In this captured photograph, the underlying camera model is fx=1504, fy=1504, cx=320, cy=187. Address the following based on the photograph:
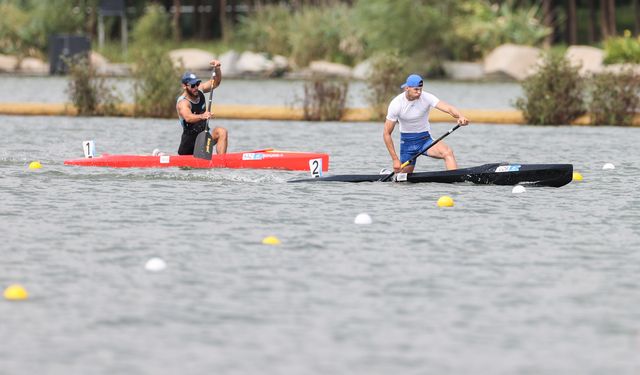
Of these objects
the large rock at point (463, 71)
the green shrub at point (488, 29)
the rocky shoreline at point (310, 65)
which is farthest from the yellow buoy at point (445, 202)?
the green shrub at point (488, 29)

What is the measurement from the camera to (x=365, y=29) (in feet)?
158

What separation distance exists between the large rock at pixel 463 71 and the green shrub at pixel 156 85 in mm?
18661

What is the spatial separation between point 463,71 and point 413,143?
3021 cm

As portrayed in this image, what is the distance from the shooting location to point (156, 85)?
102 feet

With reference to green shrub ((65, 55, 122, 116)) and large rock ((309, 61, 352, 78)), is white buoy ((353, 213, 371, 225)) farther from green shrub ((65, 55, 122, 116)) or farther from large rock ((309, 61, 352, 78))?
large rock ((309, 61, 352, 78))

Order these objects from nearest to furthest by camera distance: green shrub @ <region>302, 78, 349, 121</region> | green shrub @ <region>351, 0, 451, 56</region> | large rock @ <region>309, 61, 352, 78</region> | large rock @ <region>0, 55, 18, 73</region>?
1. green shrub @ <region>302, 78, 349, 121</region>
2. green shrub @ <region>351, 0, 451, 56</region>
3. large rock @ <region>309, 61, 352, 78</region>
4. large rock @ <region>0, 55, 18, 73</region>

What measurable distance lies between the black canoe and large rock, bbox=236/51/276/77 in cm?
3267

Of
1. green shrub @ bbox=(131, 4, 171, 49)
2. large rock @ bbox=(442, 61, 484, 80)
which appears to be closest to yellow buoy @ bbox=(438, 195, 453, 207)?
large rock @ bbox=(442, 61, 484, 80)

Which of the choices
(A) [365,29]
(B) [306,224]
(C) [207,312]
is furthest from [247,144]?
(A) [365,29]

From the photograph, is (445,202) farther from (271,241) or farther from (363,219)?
(271,241)

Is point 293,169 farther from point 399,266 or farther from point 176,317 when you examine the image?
point 176,317

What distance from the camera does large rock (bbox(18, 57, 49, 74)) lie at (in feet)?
177

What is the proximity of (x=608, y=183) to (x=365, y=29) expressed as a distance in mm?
29862

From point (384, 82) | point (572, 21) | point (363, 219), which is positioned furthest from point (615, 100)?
point (572, 21)
